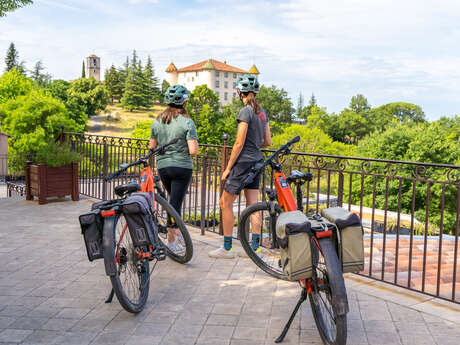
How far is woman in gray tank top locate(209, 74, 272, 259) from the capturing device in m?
4.93

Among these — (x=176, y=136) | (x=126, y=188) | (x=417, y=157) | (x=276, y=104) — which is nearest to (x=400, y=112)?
(x=276, y=104)

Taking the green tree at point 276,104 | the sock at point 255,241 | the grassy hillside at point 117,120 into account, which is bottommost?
the sock at point 255,241

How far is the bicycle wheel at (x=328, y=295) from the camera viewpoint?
118 inches

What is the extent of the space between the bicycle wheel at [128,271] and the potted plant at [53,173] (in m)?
5.26

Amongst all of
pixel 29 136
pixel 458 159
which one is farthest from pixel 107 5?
pixel 29 136

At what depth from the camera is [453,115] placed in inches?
3009

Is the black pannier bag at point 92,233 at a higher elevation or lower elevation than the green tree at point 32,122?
lower

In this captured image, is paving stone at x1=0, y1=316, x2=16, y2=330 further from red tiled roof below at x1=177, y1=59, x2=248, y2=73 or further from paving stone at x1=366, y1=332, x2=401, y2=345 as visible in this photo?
red tiled roof below at x1=177, y1=59, x2=248, y2=73

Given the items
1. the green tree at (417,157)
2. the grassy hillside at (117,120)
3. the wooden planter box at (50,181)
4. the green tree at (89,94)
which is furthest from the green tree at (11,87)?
the wooden planter box at (50,181)

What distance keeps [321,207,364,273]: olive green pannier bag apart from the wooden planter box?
6.75 meters

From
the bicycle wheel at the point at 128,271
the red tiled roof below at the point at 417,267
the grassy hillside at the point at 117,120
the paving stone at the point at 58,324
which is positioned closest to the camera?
the paving stone at the point at 58,324

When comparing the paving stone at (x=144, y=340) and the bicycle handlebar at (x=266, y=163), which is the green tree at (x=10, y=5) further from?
the paving stone at (x=144, y=340)

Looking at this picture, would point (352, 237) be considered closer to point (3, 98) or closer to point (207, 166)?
point (207, 166)

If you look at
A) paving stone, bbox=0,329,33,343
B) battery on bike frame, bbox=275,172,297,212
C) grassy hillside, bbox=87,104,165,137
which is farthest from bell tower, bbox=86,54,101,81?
paving stone, bbox=0,329,33,343
